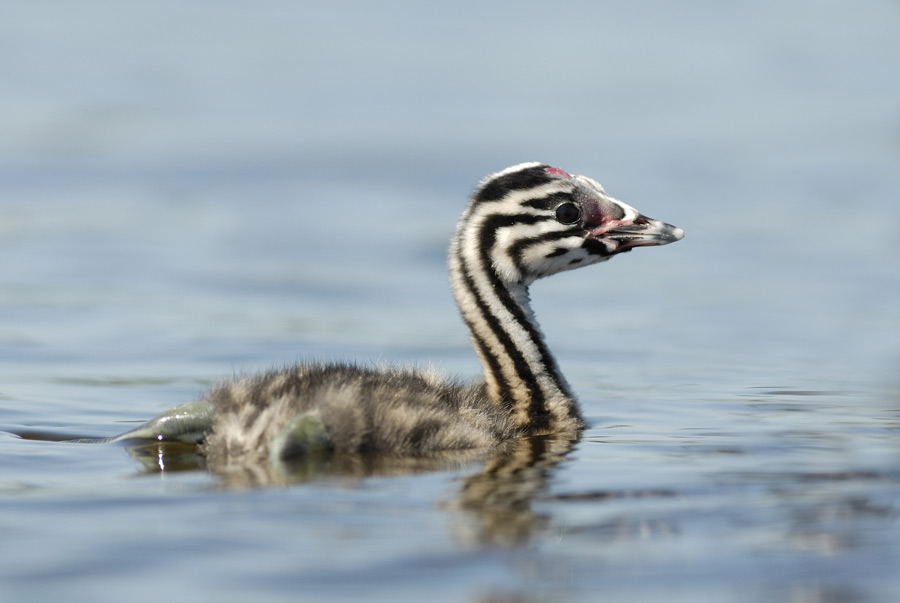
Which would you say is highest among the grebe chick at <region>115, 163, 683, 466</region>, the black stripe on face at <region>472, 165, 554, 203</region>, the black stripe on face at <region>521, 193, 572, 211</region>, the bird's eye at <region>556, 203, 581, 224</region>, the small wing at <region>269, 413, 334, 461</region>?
the black stripe on face at <region>472, 165, 554, 203</region>

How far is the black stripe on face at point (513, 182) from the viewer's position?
10.4m

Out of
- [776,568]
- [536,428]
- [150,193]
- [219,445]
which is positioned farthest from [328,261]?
[776,568]

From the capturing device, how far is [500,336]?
10.2 meters

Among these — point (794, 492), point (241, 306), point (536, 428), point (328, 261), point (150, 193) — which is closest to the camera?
point (794, 492)

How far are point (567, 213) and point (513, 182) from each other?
40 centimetres

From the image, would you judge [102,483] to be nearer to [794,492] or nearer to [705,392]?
[794,492]

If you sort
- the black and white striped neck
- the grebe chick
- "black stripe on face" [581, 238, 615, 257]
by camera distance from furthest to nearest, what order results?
"black stripe on face" [581, 238, 615, 257] < the black and white striped neck < the grebe chick

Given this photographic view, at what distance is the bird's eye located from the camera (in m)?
10.3

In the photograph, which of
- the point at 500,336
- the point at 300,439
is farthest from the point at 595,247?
the point at 300,439

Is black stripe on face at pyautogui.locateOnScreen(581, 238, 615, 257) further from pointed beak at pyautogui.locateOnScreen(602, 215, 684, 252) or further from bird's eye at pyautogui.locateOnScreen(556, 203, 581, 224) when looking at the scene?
bird's eye at pyautogui.locateOnScreen(556, 203, 581, 224)

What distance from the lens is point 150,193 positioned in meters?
20.1

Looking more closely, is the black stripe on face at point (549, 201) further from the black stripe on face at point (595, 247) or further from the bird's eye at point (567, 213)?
the black stripe on face at point (595, 247)

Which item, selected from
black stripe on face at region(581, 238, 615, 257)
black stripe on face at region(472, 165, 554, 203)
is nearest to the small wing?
black stripe on face at region(472, 165, 554, 203)

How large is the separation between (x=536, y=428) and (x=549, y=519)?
2.81 metres
